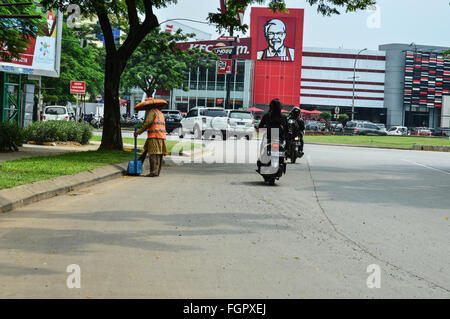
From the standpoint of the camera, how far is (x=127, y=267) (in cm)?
578

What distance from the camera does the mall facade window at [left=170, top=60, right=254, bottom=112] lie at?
9094 centimetres

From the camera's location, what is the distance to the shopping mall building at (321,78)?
299ft

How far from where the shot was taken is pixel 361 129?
67625mm

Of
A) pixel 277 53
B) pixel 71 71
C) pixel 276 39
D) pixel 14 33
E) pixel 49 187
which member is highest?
pixel 276 39

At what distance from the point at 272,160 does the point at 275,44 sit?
8139 centimetres

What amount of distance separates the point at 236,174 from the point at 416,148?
2707 centimetres

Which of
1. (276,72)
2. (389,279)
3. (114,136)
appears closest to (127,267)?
(389,279)


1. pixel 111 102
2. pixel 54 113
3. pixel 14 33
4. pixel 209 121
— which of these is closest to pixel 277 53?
pixel 54 113

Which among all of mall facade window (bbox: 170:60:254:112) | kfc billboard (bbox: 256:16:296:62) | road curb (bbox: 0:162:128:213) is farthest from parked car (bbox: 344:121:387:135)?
road curb (bbox: 0:162:128:213)

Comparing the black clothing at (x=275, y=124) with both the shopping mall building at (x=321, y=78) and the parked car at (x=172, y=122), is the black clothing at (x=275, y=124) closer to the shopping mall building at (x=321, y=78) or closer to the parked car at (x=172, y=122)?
the parked car at (x=172, y=122)

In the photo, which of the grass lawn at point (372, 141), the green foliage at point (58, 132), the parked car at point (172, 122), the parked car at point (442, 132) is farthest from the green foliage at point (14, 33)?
the parked car at point (442, 132)

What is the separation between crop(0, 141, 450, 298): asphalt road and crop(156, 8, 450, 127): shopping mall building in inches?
2761

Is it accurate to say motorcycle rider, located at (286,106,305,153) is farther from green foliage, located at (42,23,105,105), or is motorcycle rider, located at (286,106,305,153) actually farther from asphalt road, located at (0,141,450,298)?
green foliage, located at (42,23,105,105)
